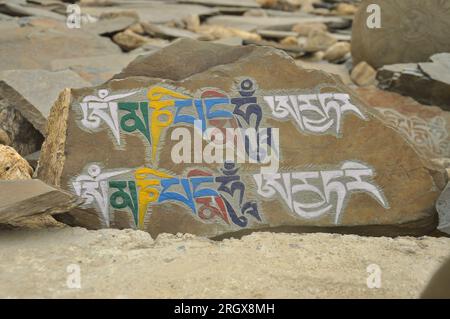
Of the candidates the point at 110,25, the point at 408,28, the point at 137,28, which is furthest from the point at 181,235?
the point at 137,28

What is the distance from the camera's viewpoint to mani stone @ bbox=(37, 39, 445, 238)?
391cm

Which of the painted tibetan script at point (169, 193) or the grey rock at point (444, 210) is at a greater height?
the painted tibetan script at point (169, 193)

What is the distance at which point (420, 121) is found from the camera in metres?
5.91

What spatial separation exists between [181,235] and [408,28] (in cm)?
366

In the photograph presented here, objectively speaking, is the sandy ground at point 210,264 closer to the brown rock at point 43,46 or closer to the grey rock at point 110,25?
the brown rock at point 43,46

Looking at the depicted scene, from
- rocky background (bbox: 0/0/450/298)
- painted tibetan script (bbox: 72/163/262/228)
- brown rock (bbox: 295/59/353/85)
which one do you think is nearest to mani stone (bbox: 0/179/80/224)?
rocky background (bbox: 0/0/450/298)

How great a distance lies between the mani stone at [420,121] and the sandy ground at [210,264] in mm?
2178

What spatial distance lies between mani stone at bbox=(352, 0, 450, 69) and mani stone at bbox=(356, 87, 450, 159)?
69 centimetres

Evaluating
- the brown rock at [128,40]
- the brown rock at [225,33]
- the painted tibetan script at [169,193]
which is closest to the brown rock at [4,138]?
the painted tibetan script at [169,193]

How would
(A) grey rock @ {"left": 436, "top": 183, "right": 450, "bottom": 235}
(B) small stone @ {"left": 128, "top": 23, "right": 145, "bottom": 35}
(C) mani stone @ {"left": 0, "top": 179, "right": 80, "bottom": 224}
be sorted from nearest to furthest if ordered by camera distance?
1. (C) mani stone @ {"left": 0, "top": 179, "right": 80, "bottom": 224}
2. (A) grey rock @ {"left": 436, "top": 183, "right": 450, "bottom": 235}
3. (B) small stone @ {"left": 128, "top": 23, "right": 145, "bottom": 35}

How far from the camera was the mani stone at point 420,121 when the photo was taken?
5812 millimetres

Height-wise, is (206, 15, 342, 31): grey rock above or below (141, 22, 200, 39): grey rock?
below

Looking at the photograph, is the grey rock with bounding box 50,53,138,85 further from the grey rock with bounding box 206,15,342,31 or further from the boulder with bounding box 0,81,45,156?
the grey rock with bounding box 206,15,342,31
